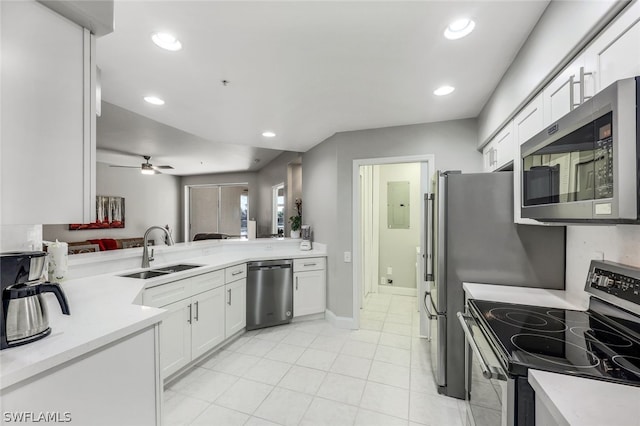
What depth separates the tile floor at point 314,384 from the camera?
1.84 metres

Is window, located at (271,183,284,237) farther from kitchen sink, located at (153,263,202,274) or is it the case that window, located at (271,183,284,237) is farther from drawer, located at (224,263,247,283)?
kitchen sink, located at (153,263,202,274)

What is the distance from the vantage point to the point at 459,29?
1516 mm

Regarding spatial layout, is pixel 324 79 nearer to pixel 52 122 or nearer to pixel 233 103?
pixel 233 103

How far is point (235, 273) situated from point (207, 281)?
0.43 m

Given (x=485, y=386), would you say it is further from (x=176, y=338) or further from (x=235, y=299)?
(x=235, y=299)

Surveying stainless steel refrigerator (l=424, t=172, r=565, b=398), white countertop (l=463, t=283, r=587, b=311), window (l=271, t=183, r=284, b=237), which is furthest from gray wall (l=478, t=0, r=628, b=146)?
window (l=271, t=183, r=284, b=237)

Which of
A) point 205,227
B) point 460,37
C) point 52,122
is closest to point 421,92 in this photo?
point 460,37

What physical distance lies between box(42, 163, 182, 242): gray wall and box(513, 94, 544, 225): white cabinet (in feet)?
22.7

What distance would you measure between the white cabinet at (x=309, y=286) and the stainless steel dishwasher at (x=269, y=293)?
0.08m

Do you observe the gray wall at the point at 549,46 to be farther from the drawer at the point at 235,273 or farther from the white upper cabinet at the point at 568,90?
the drawer at the point at 235,273

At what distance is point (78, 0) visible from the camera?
35.6 inches

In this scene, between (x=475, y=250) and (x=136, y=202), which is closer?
(x=475, y=250)

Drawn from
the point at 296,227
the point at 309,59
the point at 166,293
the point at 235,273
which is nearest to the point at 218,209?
the point at 296,227

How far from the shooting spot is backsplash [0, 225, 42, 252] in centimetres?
130
